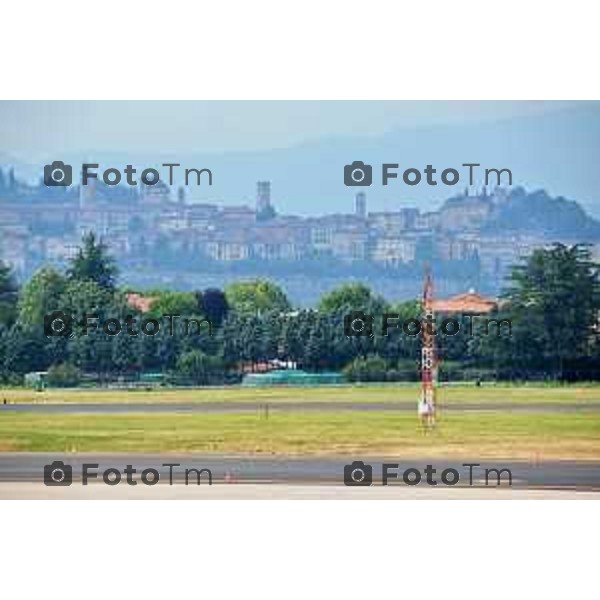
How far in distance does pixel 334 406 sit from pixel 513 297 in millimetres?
1255

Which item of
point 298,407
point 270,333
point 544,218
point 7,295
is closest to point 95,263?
point 7,295

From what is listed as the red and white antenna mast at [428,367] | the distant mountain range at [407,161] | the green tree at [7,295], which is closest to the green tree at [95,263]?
the green tree at [7,295]

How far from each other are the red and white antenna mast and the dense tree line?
0.15ft

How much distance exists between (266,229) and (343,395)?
1.10 metres

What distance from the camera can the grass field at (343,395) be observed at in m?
10.6

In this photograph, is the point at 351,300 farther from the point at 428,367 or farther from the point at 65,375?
the point at 65,375

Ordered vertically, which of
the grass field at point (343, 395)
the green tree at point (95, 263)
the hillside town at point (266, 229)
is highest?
the hillside town at point (266, 229)

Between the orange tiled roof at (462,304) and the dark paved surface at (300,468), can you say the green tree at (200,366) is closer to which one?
the dark paved surface at (300,468)

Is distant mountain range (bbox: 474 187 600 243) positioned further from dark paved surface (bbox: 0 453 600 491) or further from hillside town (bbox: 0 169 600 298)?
dark paved surface (bbox: 0 453 600 491)

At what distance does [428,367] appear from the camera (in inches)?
417

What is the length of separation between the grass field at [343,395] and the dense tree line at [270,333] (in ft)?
0.27
